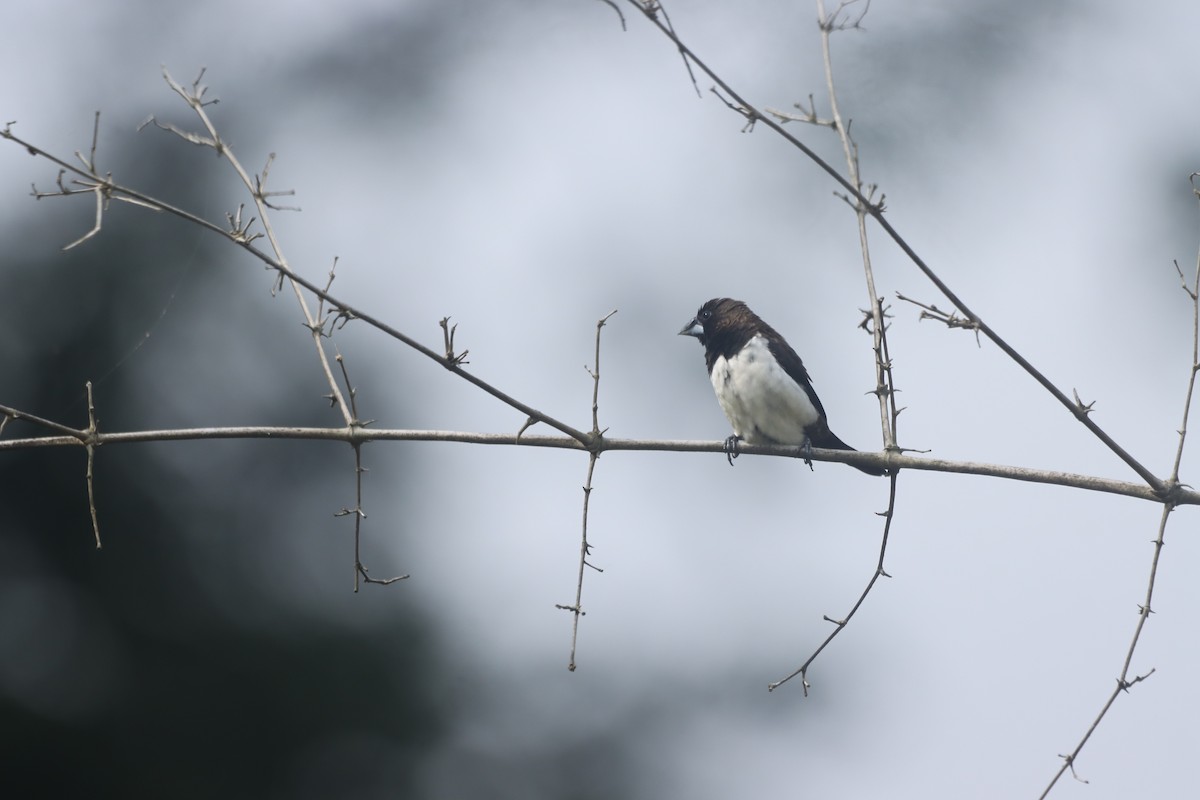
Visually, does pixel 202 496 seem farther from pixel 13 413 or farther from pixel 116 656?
pixel 13 413

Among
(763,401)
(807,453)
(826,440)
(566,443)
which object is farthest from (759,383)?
(566,443)

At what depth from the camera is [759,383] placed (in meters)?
5.00

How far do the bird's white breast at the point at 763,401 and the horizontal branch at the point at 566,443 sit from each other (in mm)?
1659

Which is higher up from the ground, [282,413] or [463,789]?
[282,413]

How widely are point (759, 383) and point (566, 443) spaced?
1.99 m

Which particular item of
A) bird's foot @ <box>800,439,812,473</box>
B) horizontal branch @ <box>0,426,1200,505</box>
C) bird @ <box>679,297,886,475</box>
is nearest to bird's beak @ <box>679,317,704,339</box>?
bird @ <box>679,297,886,475</box>

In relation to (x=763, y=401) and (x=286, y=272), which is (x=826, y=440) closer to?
(x=763, y=401)

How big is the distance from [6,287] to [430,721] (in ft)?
16.2

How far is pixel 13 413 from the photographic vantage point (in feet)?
9.36

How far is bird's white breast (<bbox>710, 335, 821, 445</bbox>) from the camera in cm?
498

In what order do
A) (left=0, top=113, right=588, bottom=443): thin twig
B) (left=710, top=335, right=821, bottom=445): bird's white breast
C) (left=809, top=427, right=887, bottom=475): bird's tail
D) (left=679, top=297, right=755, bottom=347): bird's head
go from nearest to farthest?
1. (left=0, top=113, right=588, bottom=443): thin twig
2. (left=710, top=335, right=821, bottom=445): bird's white breast
3. (left=809, top=427, right=887, bottom=475): bird's tail
4. (left=679, top=297, right=755, bottom=347): bird's head

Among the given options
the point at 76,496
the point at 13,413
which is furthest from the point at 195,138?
the point at 76,496

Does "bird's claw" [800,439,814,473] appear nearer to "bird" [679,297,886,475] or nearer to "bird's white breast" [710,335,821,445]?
"bird" [679,297,886,475]

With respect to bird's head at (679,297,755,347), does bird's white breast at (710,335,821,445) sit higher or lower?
lower
